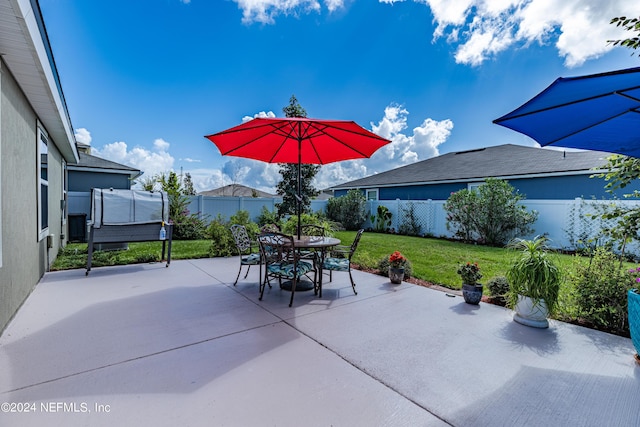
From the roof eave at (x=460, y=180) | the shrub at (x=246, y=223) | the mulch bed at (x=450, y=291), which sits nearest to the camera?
the mulch bed at (x=450, y=291)

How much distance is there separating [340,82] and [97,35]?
6990mm

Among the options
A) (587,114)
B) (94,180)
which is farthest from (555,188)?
(94,180)

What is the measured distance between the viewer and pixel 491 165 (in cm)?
1300

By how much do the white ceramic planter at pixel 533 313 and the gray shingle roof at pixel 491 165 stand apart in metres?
7.52

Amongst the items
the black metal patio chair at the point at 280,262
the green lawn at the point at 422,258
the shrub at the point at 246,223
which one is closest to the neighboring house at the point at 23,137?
the green lawn at the point at 422,258

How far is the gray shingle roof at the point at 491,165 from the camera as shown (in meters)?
10.4

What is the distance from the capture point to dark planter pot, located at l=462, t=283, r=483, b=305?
13.0 ft

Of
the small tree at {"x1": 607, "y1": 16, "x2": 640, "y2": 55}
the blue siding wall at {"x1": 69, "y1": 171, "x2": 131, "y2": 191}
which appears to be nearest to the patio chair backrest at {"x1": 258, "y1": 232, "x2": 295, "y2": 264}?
the small tree at {"x1": 607, "y1": 16, "x2": 640, "y2": 55}

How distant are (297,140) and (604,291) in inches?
179

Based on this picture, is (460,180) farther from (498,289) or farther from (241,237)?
(241,237)

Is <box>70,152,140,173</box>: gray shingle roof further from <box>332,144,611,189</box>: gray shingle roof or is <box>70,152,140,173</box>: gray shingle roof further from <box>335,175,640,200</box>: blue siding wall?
<box>335,175,640,200</box>: blue siding wall

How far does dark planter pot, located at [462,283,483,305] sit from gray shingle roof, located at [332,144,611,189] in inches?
290

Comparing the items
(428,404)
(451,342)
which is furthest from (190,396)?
(451,342)

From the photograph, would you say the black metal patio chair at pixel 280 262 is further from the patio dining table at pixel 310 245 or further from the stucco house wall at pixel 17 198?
the stucco house wall at pixel 17 198
